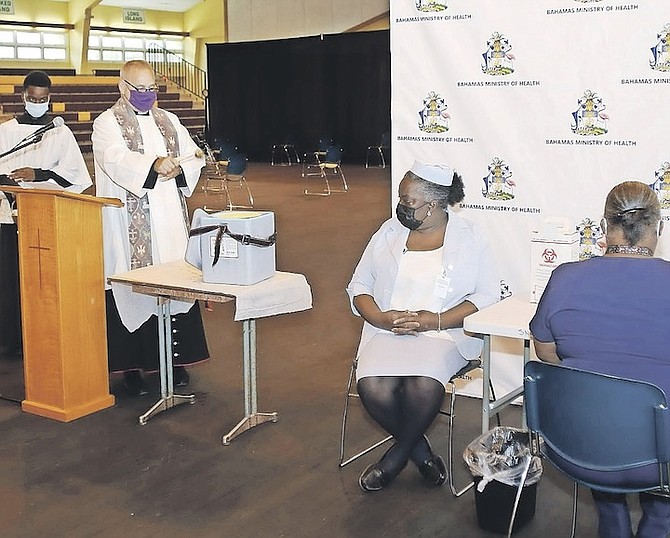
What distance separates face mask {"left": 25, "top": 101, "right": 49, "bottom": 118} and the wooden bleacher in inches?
498

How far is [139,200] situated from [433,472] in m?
2.03

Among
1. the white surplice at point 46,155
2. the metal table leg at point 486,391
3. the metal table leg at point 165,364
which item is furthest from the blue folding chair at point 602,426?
the white surplice at point 46,155

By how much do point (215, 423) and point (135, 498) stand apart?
31.3 inches

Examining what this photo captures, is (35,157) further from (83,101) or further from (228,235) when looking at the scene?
(83,101)

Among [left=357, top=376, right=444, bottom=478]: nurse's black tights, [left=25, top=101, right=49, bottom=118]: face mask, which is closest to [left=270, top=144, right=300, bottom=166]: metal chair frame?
[left=25, top=101, right=49, bottom=118]: face mask

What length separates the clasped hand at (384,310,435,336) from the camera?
10.5 ft

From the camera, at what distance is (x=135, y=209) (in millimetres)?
4344

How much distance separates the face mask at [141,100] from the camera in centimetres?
430

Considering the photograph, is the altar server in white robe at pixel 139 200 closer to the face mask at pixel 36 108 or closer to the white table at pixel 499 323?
the face mask at pixel 36 108

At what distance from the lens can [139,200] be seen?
14.3ft

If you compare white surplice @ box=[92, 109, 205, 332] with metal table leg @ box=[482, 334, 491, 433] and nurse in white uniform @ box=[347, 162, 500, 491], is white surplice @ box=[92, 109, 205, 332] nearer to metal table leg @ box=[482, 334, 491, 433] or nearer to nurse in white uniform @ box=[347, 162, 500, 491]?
nurse in white uniform @ box=[347, 162, 500, 491]

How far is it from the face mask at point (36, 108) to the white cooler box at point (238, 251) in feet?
5.75

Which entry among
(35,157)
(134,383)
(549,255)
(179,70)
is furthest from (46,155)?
(179,70)

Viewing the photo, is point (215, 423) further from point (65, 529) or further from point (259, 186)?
point (259, 186)
